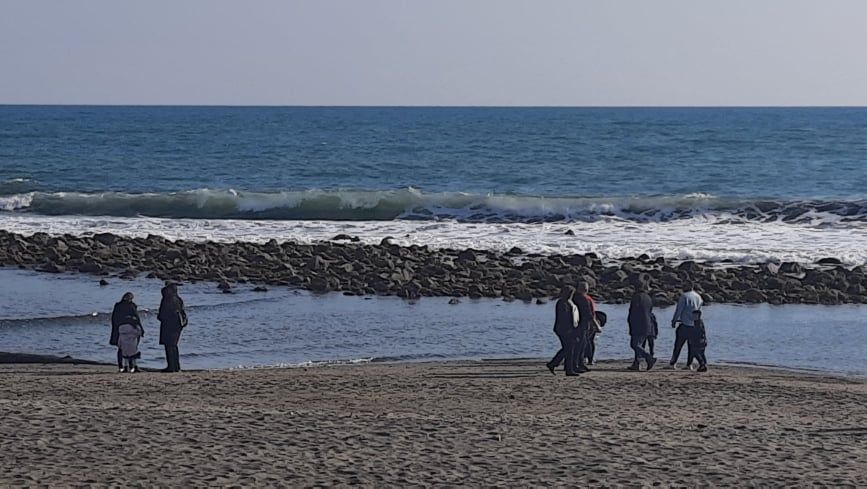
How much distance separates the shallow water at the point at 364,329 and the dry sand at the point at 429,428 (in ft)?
7.19

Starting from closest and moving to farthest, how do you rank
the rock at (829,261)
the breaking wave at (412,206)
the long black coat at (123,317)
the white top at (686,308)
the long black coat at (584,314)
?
the long black coat at (584,314) < the long black coat at (123,317) < the white top at (686,308) < the rock at (829,261) < the breaking wave at (412,206)

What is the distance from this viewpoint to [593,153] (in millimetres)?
74688

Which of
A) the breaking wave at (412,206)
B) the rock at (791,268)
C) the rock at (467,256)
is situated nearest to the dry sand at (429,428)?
the rock at (791,268)

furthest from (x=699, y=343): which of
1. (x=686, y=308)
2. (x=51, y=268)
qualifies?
(x=51, y=268)

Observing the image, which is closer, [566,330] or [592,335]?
[566,330]

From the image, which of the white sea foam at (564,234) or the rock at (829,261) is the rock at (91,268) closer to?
the white sea foam at (564,234)

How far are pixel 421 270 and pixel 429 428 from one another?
16001mm

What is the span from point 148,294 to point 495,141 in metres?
60.8

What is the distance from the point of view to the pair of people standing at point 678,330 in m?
18.8

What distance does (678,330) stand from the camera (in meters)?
19.1

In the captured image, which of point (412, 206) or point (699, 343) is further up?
point (412, 206)

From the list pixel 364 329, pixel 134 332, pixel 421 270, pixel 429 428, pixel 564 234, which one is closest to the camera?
pixel 429 428

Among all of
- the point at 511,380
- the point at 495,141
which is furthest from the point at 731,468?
the point at 495,141

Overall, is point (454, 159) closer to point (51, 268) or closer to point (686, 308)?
point (51, 268)
